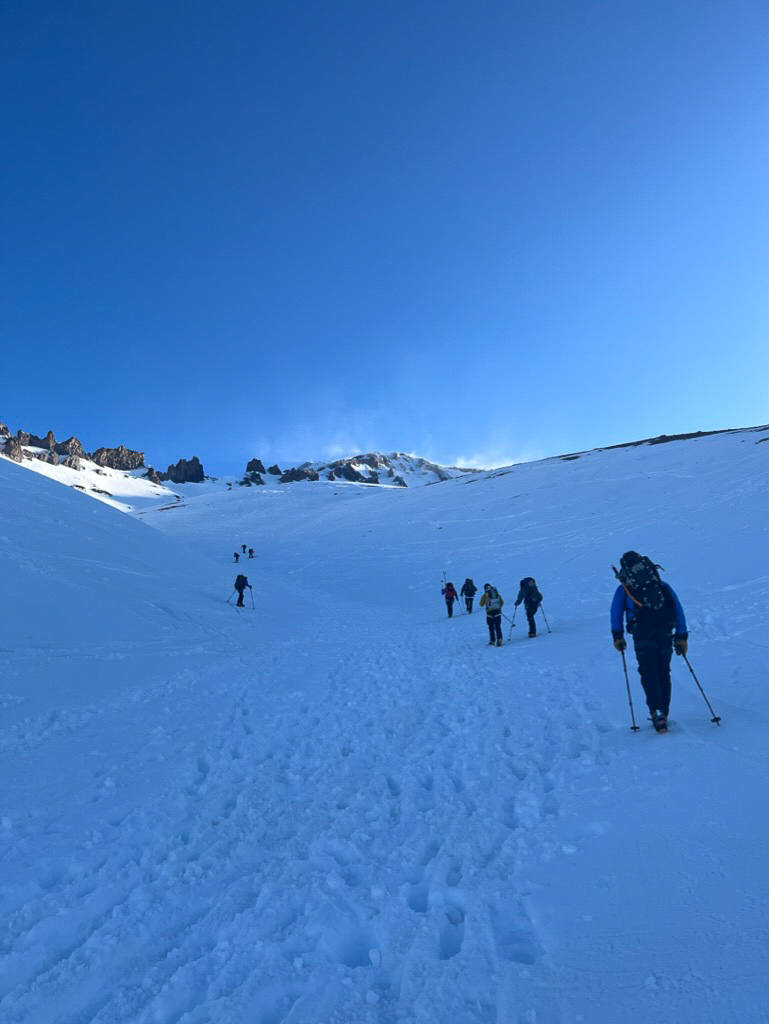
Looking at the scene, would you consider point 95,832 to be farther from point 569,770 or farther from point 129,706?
point 569,770

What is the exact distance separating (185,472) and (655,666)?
159m

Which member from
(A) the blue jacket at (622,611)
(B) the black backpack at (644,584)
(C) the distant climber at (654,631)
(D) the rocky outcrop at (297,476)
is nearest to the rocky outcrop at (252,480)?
(D) the rocky outcrop at (297,476)

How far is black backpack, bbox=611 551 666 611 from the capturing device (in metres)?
5.55

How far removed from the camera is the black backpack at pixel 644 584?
18.2 ft

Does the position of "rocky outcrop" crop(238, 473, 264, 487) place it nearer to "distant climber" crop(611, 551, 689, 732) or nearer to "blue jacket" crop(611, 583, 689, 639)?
"blue jacket" crop(611, 583, 689, 639)

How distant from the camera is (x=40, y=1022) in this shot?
2.59m

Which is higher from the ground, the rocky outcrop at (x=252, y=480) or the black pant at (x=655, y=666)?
the rocky outcrop at (x=252, y=480)

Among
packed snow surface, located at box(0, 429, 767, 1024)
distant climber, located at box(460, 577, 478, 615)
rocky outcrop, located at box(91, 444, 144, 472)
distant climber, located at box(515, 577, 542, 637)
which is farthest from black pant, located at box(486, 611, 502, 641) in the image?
rocky outcrop, located at box(91, 444, 144, 472)

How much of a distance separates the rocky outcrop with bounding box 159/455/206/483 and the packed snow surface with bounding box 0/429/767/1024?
147435 millimetres

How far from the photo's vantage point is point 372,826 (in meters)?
4.30

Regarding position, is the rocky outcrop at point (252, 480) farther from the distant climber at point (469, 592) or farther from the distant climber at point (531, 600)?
the distant climber at point (531, 600)

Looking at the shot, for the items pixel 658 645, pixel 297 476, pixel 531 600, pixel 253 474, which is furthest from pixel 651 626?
pixel 253 474

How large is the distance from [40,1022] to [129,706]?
18.3 ft

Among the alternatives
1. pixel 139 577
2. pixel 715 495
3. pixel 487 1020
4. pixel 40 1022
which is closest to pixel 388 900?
pixel 487 1020
